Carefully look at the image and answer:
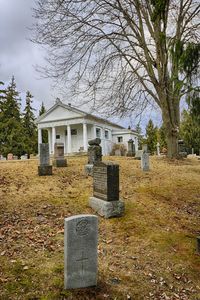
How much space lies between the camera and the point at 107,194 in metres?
7.68

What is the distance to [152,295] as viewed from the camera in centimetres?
459

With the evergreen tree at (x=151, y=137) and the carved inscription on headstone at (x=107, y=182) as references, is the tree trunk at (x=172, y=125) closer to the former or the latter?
the carved inscription on headstone at (x=107, y=182)

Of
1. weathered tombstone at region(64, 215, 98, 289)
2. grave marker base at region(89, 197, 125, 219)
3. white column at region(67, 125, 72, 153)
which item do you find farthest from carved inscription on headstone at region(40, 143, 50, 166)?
white column at region(67, 125, 72, 153)

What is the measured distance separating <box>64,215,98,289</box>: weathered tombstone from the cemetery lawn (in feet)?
0.55

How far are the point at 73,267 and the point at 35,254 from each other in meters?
1.17

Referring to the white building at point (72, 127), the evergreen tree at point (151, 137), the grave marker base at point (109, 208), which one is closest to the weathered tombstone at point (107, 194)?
the grave marker base at point (109, 208)

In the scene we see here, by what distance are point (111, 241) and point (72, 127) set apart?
97.7 ft

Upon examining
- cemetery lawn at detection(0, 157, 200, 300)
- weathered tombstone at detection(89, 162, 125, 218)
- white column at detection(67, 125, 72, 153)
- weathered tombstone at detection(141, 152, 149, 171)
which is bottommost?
cemetery lawn at detection(0, 157, 200, 300)

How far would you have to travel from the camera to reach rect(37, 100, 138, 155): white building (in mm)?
33281

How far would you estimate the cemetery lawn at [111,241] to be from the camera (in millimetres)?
4576

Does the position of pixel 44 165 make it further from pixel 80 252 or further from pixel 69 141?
pixel 69 141

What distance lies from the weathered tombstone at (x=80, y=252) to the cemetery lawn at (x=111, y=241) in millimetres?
169

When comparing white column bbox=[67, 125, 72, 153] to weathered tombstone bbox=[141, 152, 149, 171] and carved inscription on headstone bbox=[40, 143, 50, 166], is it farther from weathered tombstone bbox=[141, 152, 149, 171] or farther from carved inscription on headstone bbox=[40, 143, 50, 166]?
carved inscription on headstone bbox=[40, 143, 50, 166]

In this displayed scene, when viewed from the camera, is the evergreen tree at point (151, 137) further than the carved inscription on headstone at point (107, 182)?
Yes
